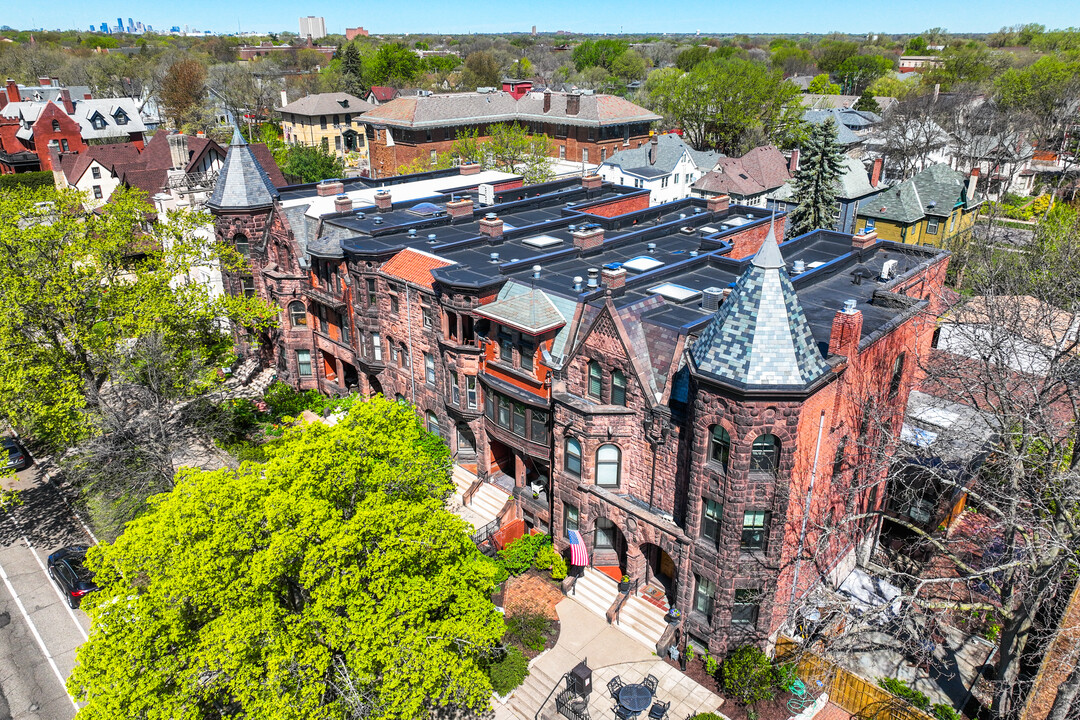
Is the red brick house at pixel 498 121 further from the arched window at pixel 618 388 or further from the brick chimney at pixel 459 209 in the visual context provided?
the arched window at pixel 618 388

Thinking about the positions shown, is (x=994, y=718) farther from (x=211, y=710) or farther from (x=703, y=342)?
(x=211, y=710)

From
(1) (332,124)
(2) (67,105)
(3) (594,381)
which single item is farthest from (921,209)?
(2) (67,105)

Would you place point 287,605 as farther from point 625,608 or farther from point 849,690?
point 849,690

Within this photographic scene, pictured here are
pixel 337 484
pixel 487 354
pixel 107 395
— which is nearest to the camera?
pixel 337 484

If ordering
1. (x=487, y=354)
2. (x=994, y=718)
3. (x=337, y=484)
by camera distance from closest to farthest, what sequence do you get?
(x=337, y=484) < (x=994, y=718) < (x=487, y=354)

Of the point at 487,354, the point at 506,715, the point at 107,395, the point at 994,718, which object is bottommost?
the point at 506,715

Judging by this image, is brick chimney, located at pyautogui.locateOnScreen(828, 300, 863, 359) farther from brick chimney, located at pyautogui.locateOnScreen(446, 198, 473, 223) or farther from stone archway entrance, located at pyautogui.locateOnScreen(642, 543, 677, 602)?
brick chimney, located at pyautogui.locateOnScreen(446, 198, 473, 223)

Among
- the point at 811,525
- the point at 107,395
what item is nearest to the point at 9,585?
the point at 107,395

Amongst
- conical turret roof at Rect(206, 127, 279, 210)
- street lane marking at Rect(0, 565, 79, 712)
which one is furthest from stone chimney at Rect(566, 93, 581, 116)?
street lane marking at Rect(0, 565, 79, 712)
